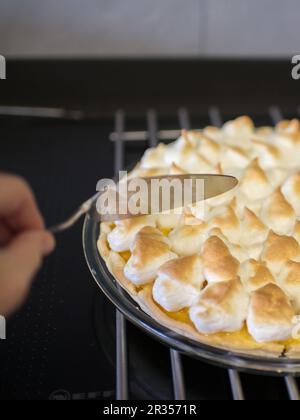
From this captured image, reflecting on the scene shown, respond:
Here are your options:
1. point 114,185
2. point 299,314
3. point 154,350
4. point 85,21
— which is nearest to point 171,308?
point 154,350

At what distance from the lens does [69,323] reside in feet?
2.77

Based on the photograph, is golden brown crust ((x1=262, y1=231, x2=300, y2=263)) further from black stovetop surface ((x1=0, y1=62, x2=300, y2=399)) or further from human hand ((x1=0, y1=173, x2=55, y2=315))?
human hand ((x1=0, y1=173, x2=55, y2=315))

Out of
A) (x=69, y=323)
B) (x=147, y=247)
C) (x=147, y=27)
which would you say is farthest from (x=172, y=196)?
(x=147, y=27)

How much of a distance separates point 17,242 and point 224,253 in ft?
0.94

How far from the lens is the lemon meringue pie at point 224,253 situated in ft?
2.47

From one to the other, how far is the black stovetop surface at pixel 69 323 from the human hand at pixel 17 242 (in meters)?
0.06

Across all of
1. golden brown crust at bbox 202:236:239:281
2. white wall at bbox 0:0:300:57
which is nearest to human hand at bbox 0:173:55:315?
golden brown crust at bbox 202:236:239:281

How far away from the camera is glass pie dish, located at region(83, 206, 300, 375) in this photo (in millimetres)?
715

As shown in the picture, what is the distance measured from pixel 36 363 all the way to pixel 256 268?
326 millimetres

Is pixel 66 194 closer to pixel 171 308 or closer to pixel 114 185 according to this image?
pixel 114 185

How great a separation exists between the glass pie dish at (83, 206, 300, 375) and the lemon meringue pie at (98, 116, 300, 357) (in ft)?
0.04


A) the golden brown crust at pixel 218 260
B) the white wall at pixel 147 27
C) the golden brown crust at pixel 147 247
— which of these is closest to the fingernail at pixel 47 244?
the golden brown crust at pixel 147 247

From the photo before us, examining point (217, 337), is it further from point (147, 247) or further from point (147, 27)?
point (147, 27)

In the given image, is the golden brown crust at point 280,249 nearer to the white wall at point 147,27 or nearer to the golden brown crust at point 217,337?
the golden brown crust at point 217,337
